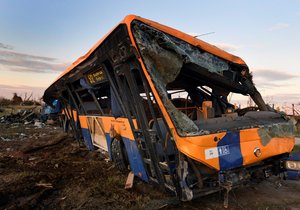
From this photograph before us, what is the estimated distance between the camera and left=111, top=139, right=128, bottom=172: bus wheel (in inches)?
199

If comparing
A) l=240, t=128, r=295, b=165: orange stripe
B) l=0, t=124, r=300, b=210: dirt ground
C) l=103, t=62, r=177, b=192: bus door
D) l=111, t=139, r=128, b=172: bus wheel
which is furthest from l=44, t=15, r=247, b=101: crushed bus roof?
l=0, t=124, r=300, b=210: dirt ground

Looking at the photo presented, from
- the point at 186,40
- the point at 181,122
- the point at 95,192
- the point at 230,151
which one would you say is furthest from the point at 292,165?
the point at 95,192

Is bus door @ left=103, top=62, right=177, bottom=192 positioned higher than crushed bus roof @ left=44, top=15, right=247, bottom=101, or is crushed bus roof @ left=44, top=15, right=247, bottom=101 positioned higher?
crushed bus roof @ left=44, top=15, right=247, bottom=101

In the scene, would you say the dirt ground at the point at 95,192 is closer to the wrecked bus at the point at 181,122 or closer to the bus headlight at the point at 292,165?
the wrecked bus at the point at 181,122

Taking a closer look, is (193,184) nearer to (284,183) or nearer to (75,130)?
(284,183)

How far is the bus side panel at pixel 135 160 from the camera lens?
4.23 meters

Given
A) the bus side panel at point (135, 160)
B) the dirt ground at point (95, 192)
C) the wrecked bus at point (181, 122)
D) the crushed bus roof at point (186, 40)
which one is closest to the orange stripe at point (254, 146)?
the wrecked bus at point (181, 122)

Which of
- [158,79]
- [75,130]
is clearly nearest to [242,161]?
[158,79]

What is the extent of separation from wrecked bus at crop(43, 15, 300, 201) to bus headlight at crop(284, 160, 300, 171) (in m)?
0.02

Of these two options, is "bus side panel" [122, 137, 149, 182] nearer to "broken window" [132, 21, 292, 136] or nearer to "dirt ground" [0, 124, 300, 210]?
"dirt ground" [0, 124, 300, 210]

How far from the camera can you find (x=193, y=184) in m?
3.33

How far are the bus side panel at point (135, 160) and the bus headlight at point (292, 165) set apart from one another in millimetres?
1960

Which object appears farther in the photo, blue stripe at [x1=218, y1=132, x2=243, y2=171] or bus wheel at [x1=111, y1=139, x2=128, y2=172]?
bus wheel at [x1=111, y1=139, x2=128, y2=172]

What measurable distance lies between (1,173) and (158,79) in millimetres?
4665
